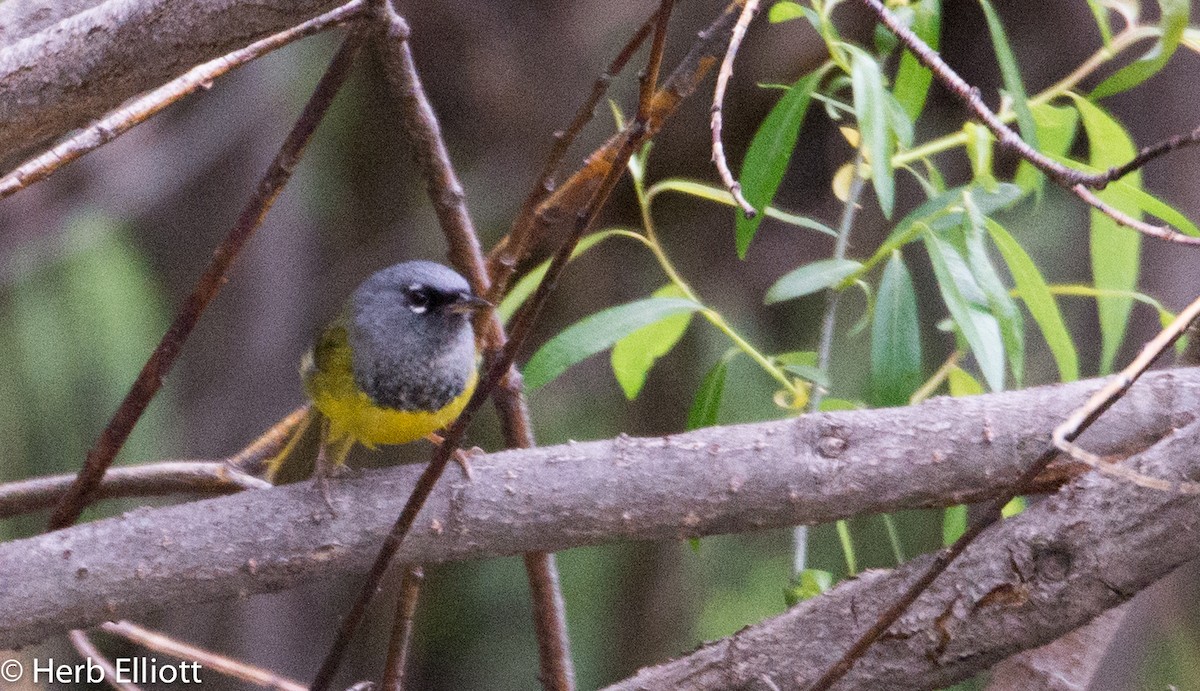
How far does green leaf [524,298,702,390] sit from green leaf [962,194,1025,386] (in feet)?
1.05

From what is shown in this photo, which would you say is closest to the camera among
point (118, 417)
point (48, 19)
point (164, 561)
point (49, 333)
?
point (164, 561)

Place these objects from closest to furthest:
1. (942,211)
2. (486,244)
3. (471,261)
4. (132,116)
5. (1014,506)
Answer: (132,116) < (942,211) < (1014,506) < (471,261) < (486,244)

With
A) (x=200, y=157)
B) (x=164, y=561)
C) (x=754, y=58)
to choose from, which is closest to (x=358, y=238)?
(x=200, y=157)

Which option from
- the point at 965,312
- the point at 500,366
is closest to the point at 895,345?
the point at 965,312

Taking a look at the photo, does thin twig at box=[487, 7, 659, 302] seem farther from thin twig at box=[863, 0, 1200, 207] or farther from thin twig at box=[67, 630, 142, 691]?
thin twig at box=[67, 630, 142, 691]

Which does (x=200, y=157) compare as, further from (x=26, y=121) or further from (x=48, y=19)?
(x=26, y=121)

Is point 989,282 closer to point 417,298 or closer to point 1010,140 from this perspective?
point 1010,140

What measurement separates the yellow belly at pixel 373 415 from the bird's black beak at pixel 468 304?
11cm

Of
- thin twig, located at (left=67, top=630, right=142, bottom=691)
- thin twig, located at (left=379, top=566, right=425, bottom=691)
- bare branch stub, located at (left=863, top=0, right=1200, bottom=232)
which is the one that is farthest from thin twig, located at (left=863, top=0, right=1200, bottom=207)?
thin twig, located at (left=67, top=630, right=142, bottom=691)

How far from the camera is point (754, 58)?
2955 mm

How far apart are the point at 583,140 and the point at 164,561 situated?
81.5 inches

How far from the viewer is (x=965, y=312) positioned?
1348 mm

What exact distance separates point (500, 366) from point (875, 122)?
59 centimetres

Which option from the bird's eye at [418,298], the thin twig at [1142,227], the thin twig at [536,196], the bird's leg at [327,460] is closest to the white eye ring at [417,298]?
the bird's eye at [418,298]
